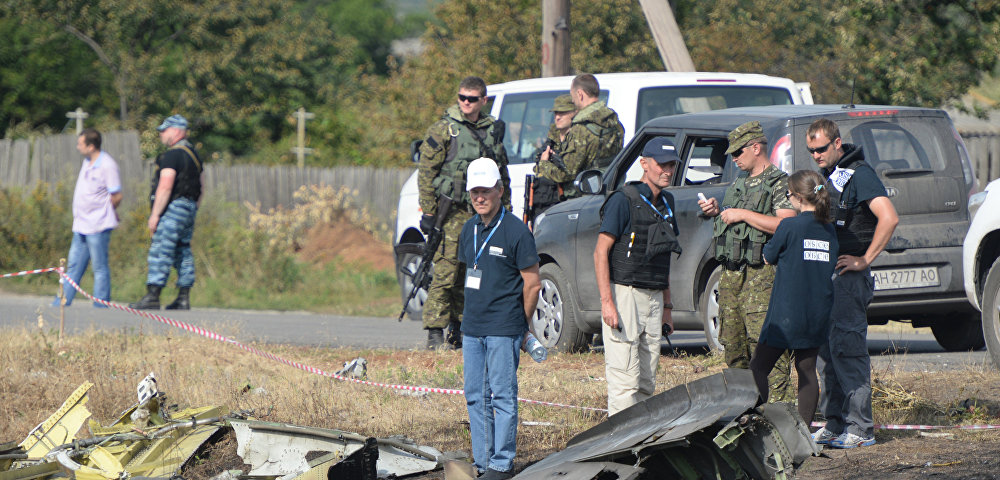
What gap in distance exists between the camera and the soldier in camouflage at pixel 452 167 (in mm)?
9242

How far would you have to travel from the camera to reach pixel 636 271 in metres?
6.41

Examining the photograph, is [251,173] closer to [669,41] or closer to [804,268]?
[669,41]

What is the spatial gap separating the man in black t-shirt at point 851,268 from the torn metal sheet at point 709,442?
116cm

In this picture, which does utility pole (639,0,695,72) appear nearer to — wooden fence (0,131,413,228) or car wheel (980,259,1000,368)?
car wheel (980,259,1000,368)

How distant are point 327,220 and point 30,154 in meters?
7.07

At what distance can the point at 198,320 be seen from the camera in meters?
12.2

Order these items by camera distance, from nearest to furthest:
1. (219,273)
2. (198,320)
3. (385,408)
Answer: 1. (385,408)
2. (198,320)
3. (219,273)

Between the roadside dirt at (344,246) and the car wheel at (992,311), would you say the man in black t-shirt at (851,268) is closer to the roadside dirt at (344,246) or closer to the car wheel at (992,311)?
the car wheel at (992,311)

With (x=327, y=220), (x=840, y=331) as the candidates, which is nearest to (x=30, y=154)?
(x=327, y=220)

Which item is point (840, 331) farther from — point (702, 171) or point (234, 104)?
point (234, 104)

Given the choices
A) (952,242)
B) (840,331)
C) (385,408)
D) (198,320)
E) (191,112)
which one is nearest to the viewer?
(840,331)

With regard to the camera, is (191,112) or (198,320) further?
(191,112)

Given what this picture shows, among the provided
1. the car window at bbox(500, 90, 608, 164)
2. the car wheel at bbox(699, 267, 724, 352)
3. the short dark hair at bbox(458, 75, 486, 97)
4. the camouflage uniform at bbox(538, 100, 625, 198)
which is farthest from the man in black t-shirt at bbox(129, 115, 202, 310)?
the car wheel at bbox(699, 267, 724, 352)

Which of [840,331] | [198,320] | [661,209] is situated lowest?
[198,320]
